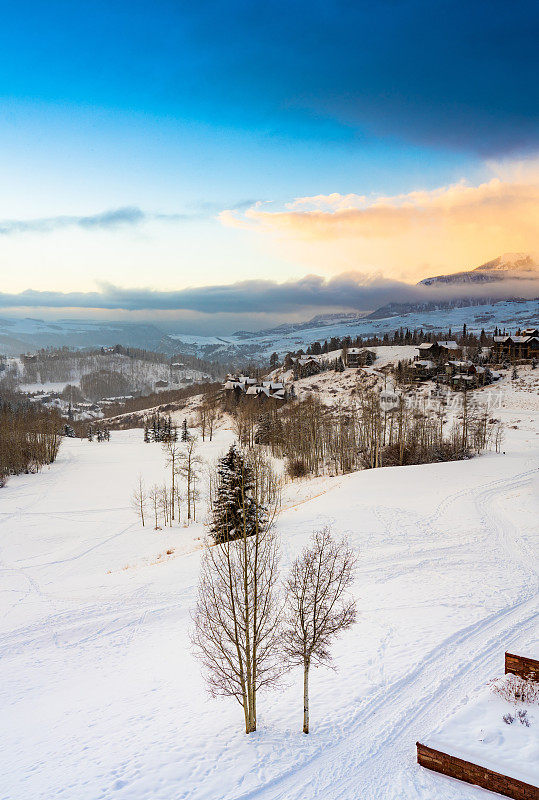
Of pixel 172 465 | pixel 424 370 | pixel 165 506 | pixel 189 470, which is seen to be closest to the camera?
pixel 165 506

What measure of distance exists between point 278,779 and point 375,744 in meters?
2.68

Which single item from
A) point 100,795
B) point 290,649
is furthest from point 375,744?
point 100,795

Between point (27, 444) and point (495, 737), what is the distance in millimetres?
80102

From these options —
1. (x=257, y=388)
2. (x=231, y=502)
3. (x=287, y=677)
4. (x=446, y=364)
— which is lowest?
(x=231, y=502)

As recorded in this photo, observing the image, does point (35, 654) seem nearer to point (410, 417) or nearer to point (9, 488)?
point (9, 488)

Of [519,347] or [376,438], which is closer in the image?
[376,438]

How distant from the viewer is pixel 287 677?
15.6m

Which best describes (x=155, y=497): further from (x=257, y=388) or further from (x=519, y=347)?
(x=519, y=347)

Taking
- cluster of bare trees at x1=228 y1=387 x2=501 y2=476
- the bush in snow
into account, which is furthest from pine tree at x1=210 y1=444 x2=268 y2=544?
cluster of bare trees at x1=228 y1=387 x2=501 y2=476

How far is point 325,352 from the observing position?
168 metres

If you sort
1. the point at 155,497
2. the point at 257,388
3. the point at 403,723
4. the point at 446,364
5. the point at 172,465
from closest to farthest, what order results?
1. the point at 403,723
2. the point at 155,497
3. the point at 172,465
4. the point at 446,364
5. the point at 257,388

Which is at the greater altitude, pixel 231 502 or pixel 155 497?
pixel 231 502

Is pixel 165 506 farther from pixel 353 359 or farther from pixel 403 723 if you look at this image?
pixel 353 359

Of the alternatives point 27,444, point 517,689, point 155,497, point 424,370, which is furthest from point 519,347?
point 27,444
